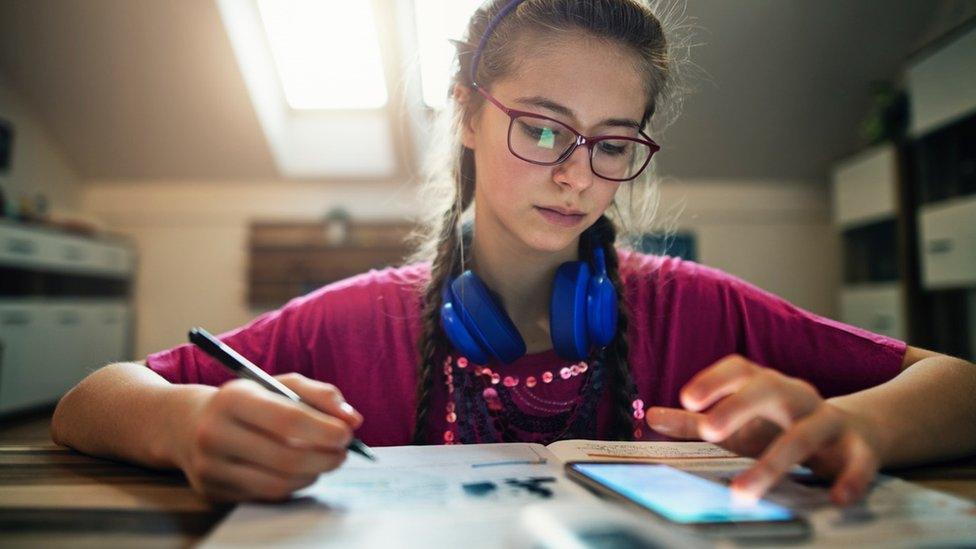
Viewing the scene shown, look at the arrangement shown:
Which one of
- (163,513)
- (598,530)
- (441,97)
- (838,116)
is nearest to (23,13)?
(441,97)

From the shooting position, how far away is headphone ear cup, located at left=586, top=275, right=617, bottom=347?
80 centimetres

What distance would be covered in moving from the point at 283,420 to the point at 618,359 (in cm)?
54

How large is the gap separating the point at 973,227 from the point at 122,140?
4.29m

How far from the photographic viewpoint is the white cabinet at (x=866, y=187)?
10.2 ft

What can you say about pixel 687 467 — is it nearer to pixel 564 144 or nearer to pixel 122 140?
pixel 564 144

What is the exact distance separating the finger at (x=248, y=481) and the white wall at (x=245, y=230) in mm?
3575

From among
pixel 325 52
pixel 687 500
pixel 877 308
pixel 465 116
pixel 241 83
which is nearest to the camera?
pixel 687 500

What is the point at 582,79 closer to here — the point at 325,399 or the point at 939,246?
the point at 325,399

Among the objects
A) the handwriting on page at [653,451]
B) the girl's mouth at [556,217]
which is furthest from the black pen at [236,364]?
the girl's mouth at [556,217]

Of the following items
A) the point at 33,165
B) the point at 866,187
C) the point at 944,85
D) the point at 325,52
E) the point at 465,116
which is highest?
the point at 325,52

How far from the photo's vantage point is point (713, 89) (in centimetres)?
334

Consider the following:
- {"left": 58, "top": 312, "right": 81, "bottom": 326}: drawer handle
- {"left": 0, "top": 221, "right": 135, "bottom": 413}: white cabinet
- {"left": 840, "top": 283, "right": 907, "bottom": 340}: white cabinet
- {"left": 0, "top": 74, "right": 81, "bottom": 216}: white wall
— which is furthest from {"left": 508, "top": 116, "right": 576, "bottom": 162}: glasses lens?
{"left": 0, "top": 74, "right": 81, "bottom": 216}: white wall

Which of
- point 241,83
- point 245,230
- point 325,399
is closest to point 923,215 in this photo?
point 325,399

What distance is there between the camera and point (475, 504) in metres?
0.43
